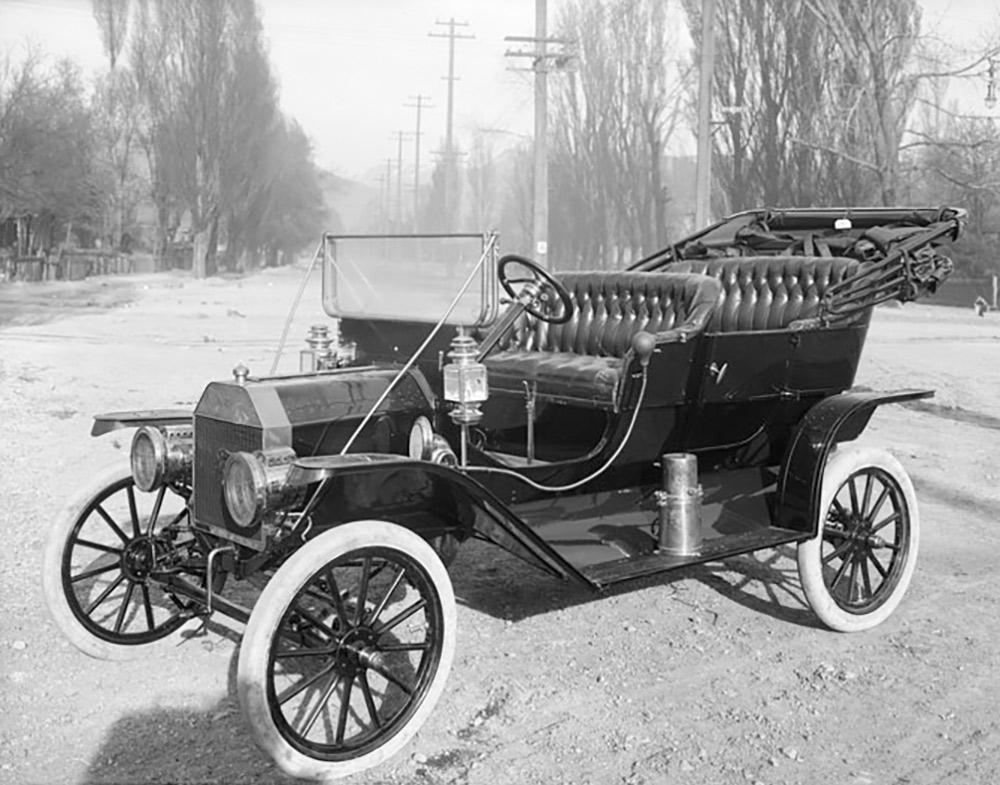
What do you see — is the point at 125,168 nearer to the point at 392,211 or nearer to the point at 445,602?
the point at 392,211

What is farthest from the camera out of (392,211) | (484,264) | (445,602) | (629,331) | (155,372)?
(392,211)

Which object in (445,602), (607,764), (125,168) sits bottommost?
(607,764)

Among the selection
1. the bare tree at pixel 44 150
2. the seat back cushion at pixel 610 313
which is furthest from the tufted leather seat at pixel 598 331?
the bare tree at pixel 44 150

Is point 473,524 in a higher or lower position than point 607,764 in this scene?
higher

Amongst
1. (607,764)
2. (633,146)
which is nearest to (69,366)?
A: (607,764)

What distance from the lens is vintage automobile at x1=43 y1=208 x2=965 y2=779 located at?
3346 millimetres

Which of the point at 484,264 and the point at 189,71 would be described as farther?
the point at 189,71

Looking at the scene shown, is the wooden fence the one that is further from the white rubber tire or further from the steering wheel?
the steering wheel

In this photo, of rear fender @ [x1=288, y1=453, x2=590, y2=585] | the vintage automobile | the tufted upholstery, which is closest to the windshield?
the vintage automobile

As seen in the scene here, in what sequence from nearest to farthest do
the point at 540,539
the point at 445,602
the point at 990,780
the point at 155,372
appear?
the point at 990,780 < the point at 445,602 < the point at 540,539 < the point at 155,372

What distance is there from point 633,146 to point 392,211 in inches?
1840

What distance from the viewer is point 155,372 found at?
11359mm

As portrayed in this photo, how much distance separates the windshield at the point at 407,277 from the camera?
4.08 meters

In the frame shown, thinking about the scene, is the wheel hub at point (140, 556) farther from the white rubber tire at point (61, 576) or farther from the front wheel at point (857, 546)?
the front wheel at point (857, 546)
